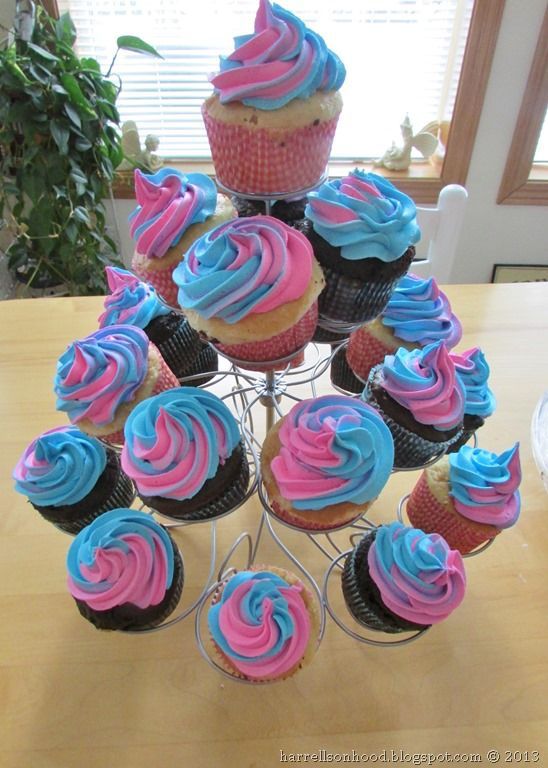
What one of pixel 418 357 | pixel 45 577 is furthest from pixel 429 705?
pixel 45 577

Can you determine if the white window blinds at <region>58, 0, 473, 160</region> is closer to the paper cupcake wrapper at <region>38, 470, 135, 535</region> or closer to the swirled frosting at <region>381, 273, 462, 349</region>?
the swirled frosting at <region>381, 273, 462, 349</region>

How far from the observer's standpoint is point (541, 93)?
213cm

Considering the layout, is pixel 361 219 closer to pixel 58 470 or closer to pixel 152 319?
pixel 152 319

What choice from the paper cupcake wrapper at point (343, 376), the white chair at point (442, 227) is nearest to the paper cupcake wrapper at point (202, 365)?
the paper cupcake wrapper at point (343, 376)

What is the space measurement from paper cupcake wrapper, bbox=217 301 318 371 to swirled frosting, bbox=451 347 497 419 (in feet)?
1.01

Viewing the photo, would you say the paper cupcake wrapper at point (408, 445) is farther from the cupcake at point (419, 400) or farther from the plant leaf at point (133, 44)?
the plant leaf at point (133, 44)

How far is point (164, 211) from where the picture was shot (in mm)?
707

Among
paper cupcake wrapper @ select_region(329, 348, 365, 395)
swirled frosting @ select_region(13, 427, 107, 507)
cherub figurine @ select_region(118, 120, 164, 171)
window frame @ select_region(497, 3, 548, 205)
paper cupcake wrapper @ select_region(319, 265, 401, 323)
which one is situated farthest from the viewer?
cherub figurine @ select_region(118, 120, 164, 171)

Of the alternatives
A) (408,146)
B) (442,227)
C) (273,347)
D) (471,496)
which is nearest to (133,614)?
(273,347)

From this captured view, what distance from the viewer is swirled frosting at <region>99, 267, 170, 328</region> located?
88 cm

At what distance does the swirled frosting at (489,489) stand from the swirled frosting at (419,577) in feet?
0.35

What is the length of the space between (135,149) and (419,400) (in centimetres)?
202

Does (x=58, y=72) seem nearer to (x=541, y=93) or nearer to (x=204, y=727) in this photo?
(x=541, y=93)

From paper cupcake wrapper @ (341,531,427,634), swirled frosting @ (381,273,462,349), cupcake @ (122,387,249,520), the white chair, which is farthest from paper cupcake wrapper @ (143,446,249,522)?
the white chair
